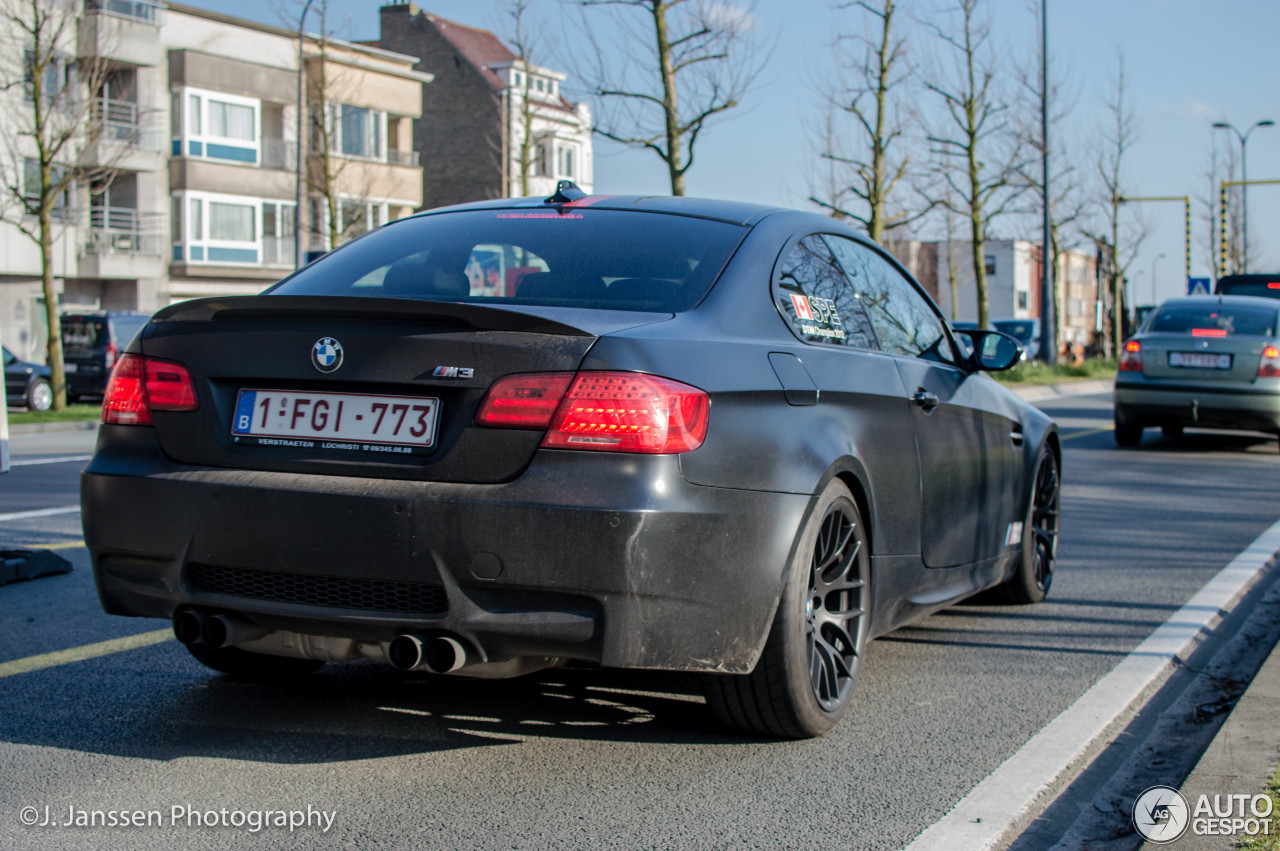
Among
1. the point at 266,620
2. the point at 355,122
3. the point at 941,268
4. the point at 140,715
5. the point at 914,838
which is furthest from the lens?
the point at 941,268

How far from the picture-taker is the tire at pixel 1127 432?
48.9 feet

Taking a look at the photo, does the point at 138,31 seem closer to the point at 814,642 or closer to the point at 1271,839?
the point at 814,642

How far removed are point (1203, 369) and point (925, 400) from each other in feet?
34.9

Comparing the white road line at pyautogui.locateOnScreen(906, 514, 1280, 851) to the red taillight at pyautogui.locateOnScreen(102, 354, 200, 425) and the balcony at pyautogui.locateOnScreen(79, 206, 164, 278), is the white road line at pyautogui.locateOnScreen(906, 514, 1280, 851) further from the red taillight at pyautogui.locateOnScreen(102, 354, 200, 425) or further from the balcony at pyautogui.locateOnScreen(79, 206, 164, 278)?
the balcony at pyautogui.locateOnScreen(79, 206, 164, 278)

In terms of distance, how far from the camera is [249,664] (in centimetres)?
439

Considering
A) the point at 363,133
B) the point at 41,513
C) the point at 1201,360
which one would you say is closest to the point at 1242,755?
the point at 41,513

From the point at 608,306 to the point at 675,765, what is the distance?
125 cm

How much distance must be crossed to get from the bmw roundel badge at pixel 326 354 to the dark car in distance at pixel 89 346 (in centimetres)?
2665

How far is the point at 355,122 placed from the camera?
51.3 metres

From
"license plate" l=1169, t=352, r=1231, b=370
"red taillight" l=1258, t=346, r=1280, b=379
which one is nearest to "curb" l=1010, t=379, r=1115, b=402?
"license plate" l=1169, t=352, r=1231, b=370

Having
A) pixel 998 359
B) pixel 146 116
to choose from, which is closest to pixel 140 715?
pixel 998 359

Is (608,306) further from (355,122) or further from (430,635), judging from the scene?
(355,122)

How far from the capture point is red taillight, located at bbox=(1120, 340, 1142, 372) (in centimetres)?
1460

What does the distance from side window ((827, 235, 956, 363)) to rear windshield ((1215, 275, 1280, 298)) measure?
18377 mm
